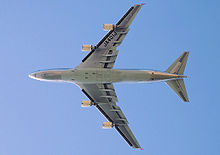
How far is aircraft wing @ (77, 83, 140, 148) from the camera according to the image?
2280 inches

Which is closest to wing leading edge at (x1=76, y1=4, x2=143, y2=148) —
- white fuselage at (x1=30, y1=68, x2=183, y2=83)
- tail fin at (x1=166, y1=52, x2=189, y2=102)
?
white fuselage at (x1=30, y1=68, x2=183, y2=83)

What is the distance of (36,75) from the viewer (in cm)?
5575

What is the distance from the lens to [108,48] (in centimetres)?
5588

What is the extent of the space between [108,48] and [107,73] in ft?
17.6

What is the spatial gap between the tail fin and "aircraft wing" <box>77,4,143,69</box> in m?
12.9

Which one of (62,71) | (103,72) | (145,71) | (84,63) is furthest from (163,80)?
(62,71)

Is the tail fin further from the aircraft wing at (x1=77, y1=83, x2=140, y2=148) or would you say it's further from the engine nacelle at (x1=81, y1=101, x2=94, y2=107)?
the engine nacelle at (x1=81, y1=101, x2=94, y2=107)

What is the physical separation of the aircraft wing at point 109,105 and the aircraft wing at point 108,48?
15.5 feet

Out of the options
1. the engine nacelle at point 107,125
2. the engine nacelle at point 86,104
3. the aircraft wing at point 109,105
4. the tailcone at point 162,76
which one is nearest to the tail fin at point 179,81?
the tailcone at point 162,76

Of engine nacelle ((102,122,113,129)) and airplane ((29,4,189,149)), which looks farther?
engine nacelle ((102,122,113,129))

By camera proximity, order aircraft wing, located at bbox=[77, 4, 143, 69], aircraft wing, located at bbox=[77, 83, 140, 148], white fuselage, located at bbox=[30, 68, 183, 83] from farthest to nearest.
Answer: aircraft wing, located at bbox=[77, 83, 140, 148] → white fuselage, located at bbox=[30, 68, 183, 83] → aircraft wing, located at bbox=[77, 4, 143, 69]

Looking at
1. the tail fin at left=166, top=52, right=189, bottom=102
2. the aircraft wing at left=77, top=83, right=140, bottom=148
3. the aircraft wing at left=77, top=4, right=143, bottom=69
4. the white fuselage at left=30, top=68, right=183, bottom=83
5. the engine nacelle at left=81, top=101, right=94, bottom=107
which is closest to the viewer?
the aircraft wing at left=77, top=4, right=143, bottom=69

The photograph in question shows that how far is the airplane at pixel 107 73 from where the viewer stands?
179 feet

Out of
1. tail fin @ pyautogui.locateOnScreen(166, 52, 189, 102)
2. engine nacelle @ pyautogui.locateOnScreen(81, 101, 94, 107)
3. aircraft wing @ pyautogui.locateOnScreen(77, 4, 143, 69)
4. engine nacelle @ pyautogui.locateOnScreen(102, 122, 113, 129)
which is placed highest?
aircraft wing @ pyautogui.locateOnScreen(77, 4, 143, 69)
